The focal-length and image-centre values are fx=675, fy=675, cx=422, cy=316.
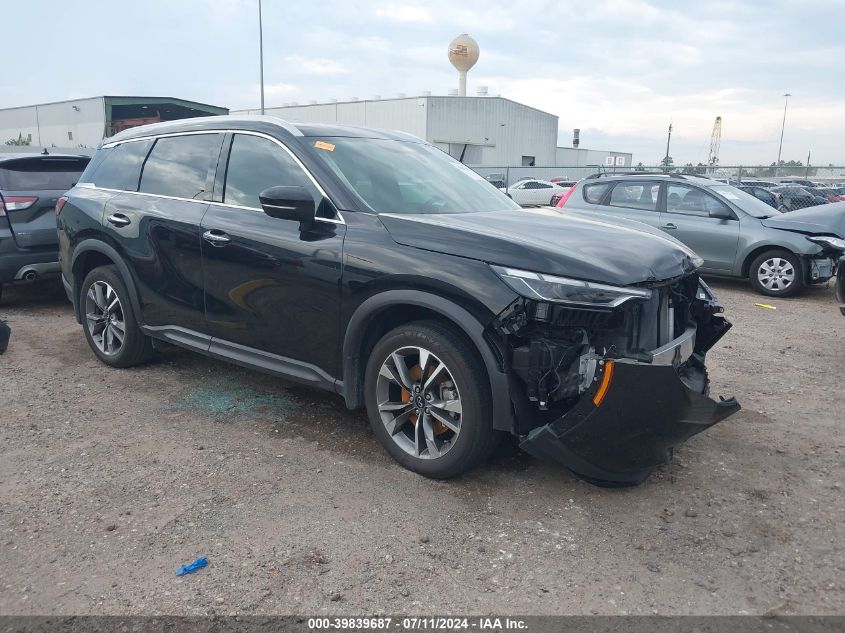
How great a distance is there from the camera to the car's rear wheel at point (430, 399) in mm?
3236

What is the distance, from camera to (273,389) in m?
4.97

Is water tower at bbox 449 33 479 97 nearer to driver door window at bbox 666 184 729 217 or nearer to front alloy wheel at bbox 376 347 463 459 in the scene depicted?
driver door window at bbox 666 184 729 217

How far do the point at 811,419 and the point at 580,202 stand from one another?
6705 millimetres

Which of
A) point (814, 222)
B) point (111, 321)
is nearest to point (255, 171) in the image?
point (111, 321)

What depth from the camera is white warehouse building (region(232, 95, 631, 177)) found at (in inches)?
1868

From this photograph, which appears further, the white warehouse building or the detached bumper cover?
the white warehouse building

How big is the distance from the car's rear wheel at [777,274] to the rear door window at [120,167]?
8.04m

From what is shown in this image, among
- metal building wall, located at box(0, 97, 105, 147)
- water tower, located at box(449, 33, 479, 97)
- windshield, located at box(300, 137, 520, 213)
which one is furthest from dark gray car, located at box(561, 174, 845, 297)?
water tower, located at box(449, 33, 479, 97)

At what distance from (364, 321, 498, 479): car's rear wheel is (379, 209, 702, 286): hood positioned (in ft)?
1.47

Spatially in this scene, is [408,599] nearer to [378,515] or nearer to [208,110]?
[378,515]

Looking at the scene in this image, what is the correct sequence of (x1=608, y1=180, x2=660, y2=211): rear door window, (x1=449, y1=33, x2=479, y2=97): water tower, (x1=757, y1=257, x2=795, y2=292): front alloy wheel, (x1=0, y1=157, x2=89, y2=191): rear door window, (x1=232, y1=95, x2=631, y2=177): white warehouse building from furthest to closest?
(x1=449, y1=33, x2=479, y2=97): water tower, (x1=232, y1=95, x2=631, y2=177): white warehouse building, (x1=608, y1=180, x2=660, y2=211): rear door window, (x1=757, y1=257, x2=795, y2=292): front alloy wheel, (x1=0, y1=157, x2=89, y2=191): rear door window

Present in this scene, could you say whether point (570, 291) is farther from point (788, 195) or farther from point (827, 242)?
point (788, 195)

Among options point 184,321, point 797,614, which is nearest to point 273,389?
point 184,321

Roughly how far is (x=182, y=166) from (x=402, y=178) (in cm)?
163
